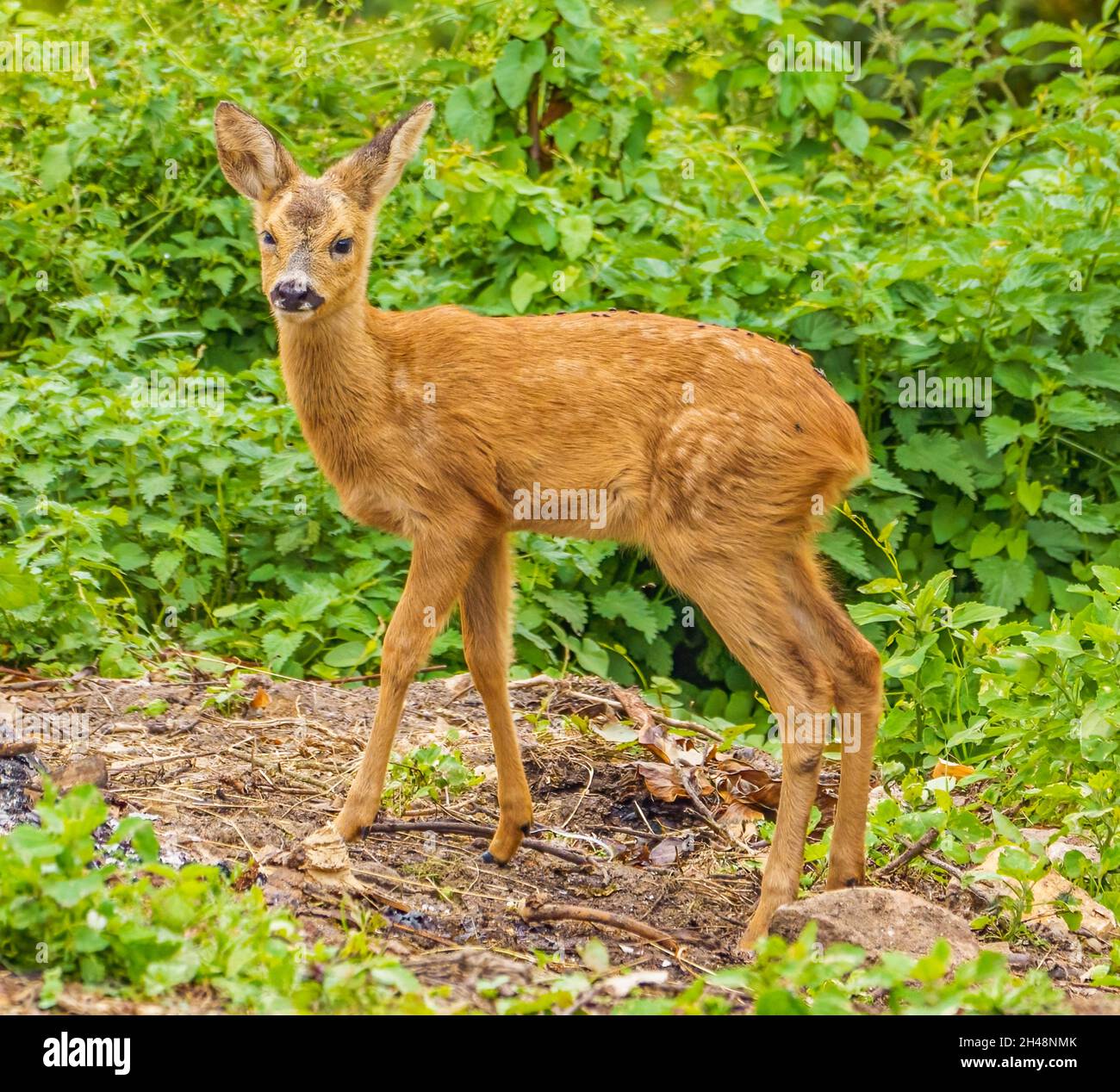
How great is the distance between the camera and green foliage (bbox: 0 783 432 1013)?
3746 millimetres

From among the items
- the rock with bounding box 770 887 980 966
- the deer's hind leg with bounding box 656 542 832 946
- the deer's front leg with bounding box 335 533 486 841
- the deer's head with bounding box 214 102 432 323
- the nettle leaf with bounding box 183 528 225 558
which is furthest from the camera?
the nettle leaf with bounding box 183 528 225 558

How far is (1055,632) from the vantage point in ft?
18.7

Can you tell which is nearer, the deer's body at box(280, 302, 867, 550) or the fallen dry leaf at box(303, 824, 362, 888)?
the fallen dry leaf at box(303, 824, 362, 888)

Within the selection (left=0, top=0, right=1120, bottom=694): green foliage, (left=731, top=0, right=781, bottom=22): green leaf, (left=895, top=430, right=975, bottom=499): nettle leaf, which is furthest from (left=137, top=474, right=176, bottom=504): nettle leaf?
(left=731, top=0, right=781, bottom=22): green leaf

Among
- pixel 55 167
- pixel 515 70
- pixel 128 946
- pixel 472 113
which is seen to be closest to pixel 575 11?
pixel 515 70

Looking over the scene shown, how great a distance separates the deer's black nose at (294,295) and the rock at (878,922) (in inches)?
102

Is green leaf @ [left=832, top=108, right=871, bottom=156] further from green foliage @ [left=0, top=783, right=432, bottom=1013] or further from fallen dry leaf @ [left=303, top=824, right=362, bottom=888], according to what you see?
green foliage @ [left=0, top=783, right=432, bottom=1013]

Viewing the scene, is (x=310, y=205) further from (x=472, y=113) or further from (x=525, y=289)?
(x=472, y=113)

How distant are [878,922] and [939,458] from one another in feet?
12.5

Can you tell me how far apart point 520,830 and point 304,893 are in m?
1.02

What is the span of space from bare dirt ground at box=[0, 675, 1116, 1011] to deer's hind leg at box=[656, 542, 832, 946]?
16.0 inches

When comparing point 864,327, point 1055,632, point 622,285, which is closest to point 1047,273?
point 864,327

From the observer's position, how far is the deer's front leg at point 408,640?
543cm
